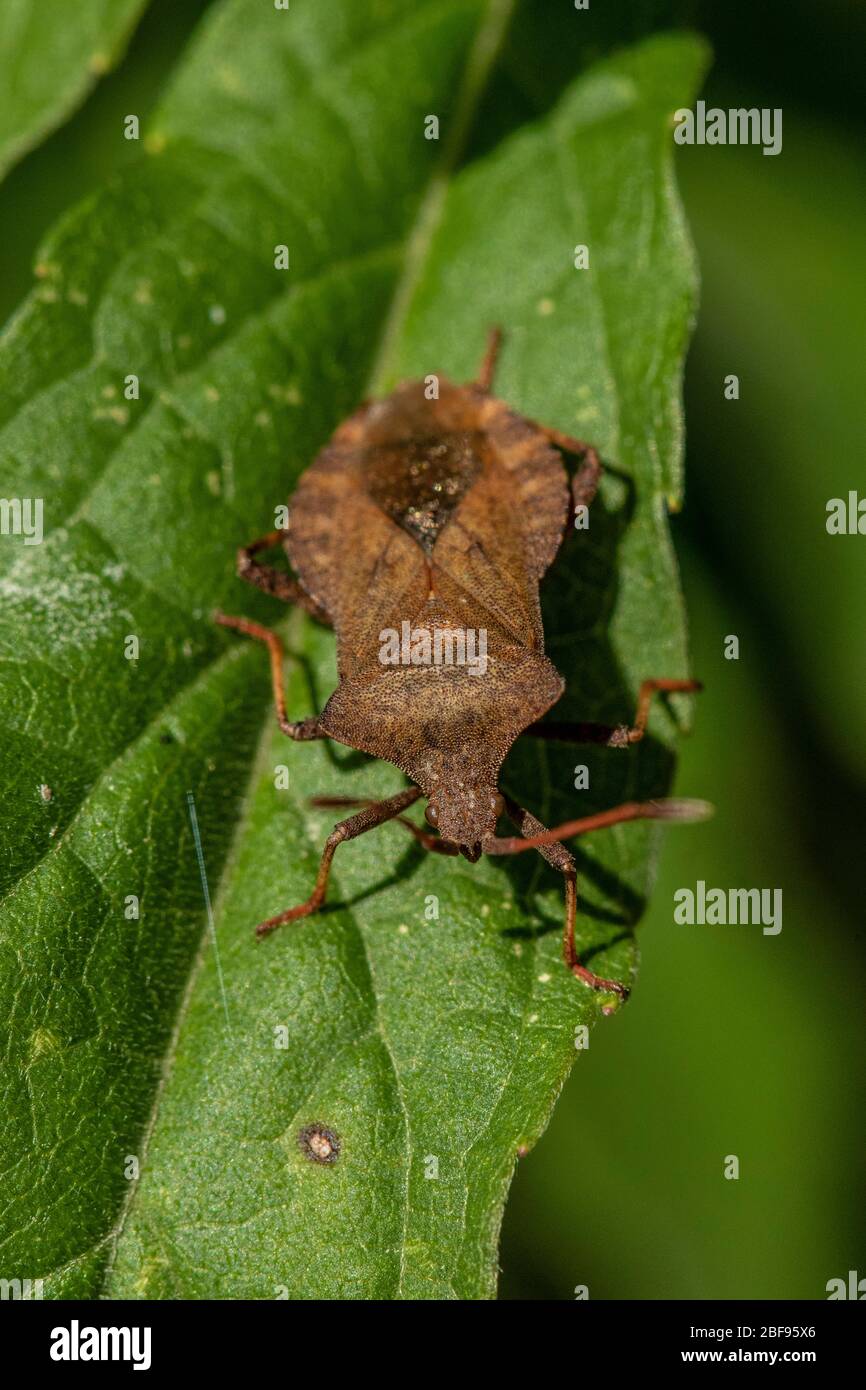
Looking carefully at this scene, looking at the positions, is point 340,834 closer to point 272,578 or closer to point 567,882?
point 567,882

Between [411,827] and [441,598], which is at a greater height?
[441,598]

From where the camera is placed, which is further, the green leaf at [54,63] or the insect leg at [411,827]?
the green leaf at [54,63]

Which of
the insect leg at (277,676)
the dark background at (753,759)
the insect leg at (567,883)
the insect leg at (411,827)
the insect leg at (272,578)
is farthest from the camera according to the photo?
the dark background at (753,759)

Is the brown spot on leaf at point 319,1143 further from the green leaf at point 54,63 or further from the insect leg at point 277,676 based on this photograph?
the green leaf at point 54,63

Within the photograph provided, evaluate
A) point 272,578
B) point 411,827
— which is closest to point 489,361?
point 272,578

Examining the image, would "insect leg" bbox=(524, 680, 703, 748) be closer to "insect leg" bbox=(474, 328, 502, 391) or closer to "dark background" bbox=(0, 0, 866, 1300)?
"dark background" bbox=(0, 0, 866, 1300)

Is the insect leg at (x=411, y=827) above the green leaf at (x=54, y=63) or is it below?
below

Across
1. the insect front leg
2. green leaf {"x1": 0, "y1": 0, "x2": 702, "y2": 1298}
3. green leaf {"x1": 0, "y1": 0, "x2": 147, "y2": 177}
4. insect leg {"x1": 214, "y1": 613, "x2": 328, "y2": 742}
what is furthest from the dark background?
insect leg {"x1": 214, "y1": 613, "x2": 328, "y2": 742}

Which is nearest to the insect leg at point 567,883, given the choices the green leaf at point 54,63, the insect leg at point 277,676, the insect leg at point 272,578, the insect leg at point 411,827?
the insect leg at point 411,827
